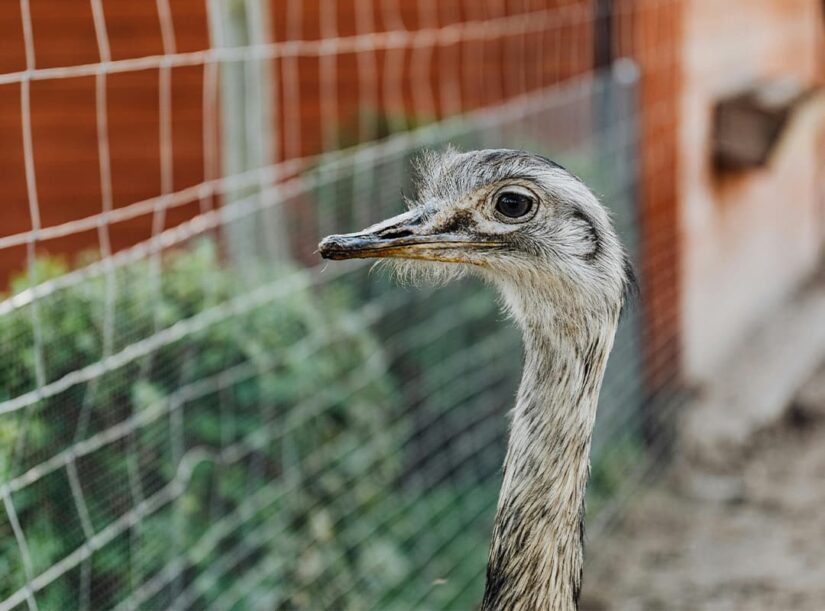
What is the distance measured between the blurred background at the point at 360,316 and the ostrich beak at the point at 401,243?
1.89ft

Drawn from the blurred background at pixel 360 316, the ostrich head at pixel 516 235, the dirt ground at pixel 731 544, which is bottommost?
the dirt ground at pixel 731 544

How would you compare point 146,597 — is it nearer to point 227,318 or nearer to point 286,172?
point 227,318

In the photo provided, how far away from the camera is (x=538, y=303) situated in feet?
8.85

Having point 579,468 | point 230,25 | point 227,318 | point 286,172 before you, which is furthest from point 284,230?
point 579,468

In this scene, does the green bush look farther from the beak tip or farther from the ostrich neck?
the ostrich neck

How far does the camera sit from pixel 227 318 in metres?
3.58

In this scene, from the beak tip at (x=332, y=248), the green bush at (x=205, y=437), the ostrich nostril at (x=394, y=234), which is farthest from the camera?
the green bush at (x=205, y=437)

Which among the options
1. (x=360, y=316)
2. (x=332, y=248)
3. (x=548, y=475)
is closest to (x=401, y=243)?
(x=332, y=248)

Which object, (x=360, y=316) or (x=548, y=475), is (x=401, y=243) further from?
(x=360, y=316)

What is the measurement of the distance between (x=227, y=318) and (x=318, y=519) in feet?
2.08

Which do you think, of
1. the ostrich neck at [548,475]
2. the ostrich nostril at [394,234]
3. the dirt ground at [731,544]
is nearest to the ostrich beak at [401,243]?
the ostrich nostril at [394,234]

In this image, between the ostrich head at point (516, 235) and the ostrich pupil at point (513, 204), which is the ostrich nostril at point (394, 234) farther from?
the ostrich pupil at point (513, 204)

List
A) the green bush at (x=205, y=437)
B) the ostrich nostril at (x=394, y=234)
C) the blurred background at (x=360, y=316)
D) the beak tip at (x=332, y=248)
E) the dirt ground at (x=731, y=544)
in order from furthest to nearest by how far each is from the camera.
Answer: the dirt ground at (x=731, y=544) < the blurred background at (x=360, y=316) < the green bush at (x=205, y=437) < the ostrich nostril at (x=394, y=234) < the beak tip at (x=332, y=248)

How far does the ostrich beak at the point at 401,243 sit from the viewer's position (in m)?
2.56
